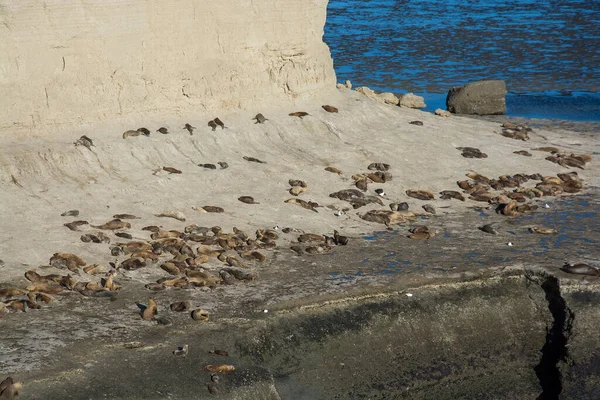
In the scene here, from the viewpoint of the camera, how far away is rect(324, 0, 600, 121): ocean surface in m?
15.5

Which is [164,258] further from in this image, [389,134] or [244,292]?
[389,134]

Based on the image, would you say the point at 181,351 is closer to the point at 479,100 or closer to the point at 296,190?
the point at 296,190

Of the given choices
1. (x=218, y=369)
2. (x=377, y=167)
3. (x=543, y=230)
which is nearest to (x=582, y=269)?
(x=543, y=230)

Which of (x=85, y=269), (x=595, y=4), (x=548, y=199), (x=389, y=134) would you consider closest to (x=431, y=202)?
(x=548, y=199)

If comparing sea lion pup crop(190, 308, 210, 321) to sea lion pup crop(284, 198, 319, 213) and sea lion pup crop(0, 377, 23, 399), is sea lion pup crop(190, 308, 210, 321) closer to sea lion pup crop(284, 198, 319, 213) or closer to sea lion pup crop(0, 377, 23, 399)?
sea lion pup crop(0, 377, 23, 399)

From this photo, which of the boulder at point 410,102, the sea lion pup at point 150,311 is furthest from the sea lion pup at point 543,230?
the boulder at point 410,102

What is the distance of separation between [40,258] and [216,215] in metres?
1.66

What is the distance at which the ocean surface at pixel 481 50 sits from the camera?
50.7 feet

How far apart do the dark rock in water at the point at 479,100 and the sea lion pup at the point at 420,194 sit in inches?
193

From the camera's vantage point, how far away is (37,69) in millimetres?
8133

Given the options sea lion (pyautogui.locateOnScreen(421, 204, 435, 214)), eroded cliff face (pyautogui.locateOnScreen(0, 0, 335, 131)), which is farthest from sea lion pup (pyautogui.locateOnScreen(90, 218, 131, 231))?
sea lion (pyautogui.locateOnScreen(421, 204, 435, 214))

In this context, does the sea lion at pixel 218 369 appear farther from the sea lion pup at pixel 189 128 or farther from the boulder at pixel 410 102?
the boulder at pixel 410 102

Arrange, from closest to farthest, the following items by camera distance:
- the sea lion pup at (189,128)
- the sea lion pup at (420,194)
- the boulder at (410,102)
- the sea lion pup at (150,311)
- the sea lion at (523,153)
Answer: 1. the sea lion pup at (150,311)
2. the sea lion pup at (420,194)
3. the sea lion pup at (189,128)
4. the sea lion at (523,153)
5. the boulder at (410,102)

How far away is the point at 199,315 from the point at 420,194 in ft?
11.5
